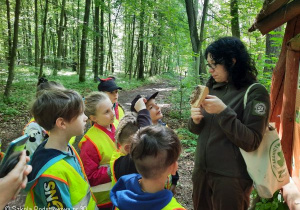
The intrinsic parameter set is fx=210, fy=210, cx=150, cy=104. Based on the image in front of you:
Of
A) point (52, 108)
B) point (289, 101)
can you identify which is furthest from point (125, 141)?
point (289, 101)

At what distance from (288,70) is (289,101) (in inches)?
14.9

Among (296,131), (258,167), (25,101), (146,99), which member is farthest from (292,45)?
(25,101)

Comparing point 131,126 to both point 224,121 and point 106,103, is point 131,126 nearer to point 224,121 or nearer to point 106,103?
point 106,103

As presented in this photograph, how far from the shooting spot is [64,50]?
28.7 metres

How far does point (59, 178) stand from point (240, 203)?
1.66m

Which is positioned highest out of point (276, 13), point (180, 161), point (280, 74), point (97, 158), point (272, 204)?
point (276, 13)

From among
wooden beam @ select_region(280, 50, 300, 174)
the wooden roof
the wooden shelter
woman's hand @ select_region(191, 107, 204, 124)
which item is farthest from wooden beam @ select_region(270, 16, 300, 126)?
woman's hand @ select_region(191, 107, 204, 124)

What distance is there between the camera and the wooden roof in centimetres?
245

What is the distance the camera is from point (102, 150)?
2.31 m

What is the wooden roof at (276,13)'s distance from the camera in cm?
245

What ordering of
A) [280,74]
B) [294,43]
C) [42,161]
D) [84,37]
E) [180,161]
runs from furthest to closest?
[84,37] → [180,161] → [280,74] → [294,43] → [42,161]

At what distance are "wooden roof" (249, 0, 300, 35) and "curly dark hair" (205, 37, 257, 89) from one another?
844 mm

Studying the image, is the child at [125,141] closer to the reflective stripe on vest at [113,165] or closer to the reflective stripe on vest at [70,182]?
the reflective stripe on vest at [113,165]

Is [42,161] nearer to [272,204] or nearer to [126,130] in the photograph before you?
[126,130]
